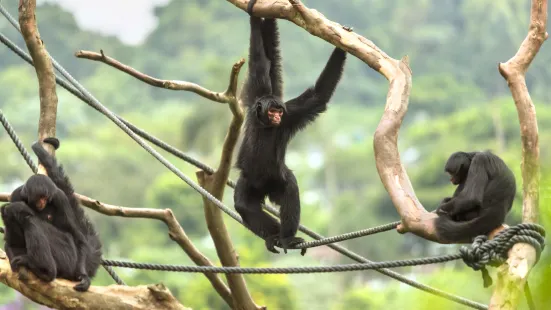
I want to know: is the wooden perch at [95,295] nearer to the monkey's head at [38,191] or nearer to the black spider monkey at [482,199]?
the monkey's head at [38,191]

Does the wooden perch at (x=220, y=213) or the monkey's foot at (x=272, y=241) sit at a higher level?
the wooden perch at (x=220, y=213)

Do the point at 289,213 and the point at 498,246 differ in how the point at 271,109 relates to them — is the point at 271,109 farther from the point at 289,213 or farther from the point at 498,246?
the point at 498,246

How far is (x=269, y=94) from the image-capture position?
8930mm

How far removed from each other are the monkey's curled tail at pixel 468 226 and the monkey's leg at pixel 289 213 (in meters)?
1.81

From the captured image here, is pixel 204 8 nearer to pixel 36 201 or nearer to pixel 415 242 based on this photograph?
pixel 415 242

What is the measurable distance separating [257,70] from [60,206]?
81.7 inches

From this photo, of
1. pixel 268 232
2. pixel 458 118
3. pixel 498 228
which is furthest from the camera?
pixel 458 118

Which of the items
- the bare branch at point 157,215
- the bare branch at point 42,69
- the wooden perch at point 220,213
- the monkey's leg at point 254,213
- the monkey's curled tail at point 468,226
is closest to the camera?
the monkey's curled tail at point 468,226

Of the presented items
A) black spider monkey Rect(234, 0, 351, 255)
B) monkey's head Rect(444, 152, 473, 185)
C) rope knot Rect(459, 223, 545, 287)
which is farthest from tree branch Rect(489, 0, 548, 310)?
black spider monkey Rect(234, 0, 351, 255)

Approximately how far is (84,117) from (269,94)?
284 ft

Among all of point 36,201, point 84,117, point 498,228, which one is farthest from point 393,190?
point 84,117

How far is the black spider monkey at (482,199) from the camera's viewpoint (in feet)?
23.1

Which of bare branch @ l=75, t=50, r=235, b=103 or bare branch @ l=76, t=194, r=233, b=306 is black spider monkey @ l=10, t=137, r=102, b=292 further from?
bare branch @ l=75, t=50, r=235, b=103

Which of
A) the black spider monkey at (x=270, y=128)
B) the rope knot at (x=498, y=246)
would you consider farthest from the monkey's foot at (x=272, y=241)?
the rope knot at (x=498, y=246)
